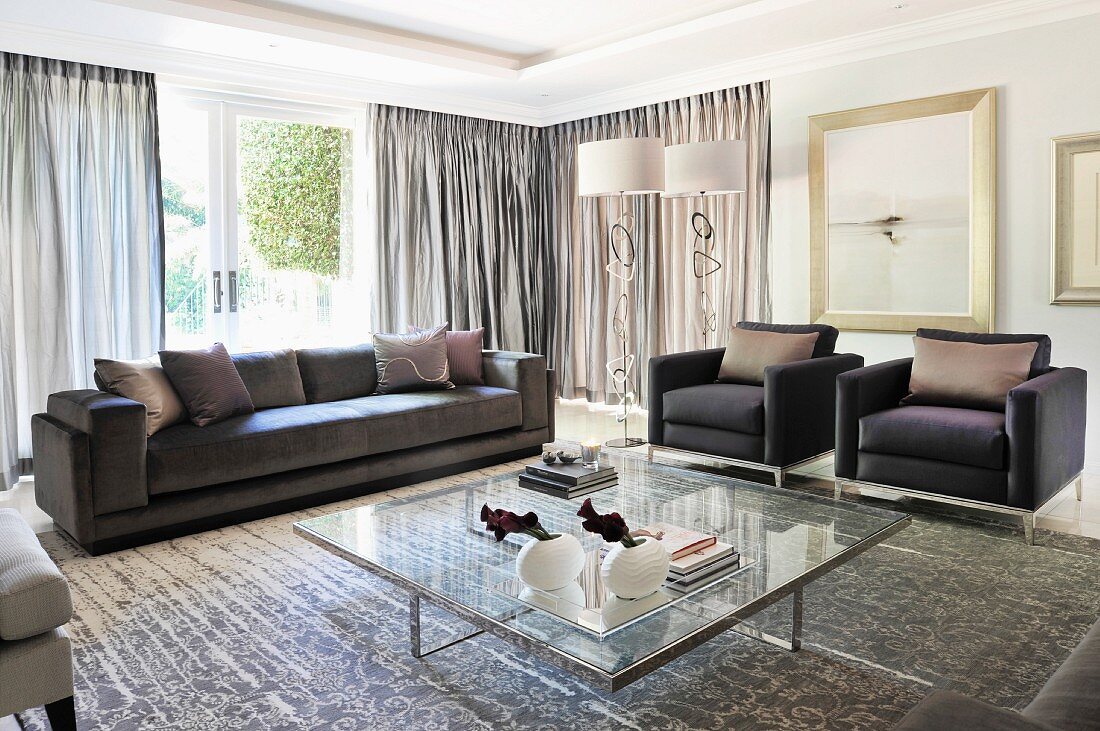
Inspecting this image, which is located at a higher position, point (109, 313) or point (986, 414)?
point (109, 313)

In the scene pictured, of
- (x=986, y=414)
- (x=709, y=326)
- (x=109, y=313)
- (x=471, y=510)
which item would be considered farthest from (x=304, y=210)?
(x=986, y=414)

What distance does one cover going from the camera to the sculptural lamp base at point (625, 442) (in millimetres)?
5535

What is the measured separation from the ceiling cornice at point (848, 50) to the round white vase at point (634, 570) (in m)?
Result: 4.03

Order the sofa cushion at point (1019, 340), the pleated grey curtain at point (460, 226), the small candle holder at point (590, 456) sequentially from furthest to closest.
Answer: the pleated grey curtain at point (460, 226) → the sofa cushion at point (1019, 340) → the small candle holder at point (590, 456)

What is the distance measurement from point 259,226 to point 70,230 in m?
1.25

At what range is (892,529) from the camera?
9.02 feet

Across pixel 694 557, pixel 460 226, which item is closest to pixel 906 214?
pixel 460 226

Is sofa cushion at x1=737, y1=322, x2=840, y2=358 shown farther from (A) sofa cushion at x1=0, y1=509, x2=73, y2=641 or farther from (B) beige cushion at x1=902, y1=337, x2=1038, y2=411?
(A) sofa cushion at x1=0, y1=509, x2=73, y2=641

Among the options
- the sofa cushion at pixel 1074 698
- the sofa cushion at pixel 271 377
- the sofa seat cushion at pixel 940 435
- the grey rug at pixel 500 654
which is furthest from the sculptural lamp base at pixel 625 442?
the sofa cushion at pixel 1074 698

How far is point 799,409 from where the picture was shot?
4.39 metres

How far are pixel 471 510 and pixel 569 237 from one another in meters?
4.56

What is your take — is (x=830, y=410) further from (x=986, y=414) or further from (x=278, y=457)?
(x=278, y=457)

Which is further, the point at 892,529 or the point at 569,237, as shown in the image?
the point at 569,237

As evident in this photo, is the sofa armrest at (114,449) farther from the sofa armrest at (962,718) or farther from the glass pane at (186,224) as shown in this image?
the sofa armrest at (962,718)
